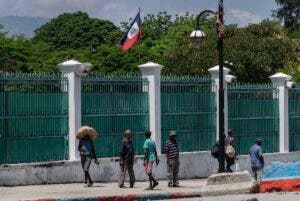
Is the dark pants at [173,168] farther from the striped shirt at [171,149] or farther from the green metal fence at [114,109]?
the green metal fence at [114,109]

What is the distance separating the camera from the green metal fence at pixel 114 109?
25016 mm

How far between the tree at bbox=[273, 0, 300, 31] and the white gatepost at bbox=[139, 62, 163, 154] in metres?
74.9

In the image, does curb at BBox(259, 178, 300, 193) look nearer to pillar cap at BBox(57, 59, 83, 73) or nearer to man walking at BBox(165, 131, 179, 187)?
man walking at BBox(165, 131, 179, 187)

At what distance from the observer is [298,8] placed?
100375 mm

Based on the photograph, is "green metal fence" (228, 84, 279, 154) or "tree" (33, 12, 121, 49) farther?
"tree" (33, 12, 121, 49)

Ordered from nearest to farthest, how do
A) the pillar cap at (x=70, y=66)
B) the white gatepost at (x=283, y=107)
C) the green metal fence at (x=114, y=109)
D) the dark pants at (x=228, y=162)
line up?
the pillar cap at (x=70, y=66) < the green metal fence at (x=114, y=109) < the dark pants at (x=228, y=162) < the white gatepost at (x=283, y=107)

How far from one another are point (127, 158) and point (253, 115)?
8299mm

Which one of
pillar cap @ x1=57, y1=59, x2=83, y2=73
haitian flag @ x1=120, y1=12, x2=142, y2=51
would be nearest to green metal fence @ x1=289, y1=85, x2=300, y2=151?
haitian flag @ x1=120, y1=12, x2=142, y2=51

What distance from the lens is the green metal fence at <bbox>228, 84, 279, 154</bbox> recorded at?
30095 millimetres

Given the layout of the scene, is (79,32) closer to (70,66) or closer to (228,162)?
(228,162)

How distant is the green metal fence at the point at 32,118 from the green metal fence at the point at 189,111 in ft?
13.5

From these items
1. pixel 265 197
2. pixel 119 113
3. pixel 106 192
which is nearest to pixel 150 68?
pixel 119 113

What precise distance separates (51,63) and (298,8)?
4879cm

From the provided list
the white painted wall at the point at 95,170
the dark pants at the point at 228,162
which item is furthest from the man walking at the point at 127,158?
the dark pants at the point at 228,162
